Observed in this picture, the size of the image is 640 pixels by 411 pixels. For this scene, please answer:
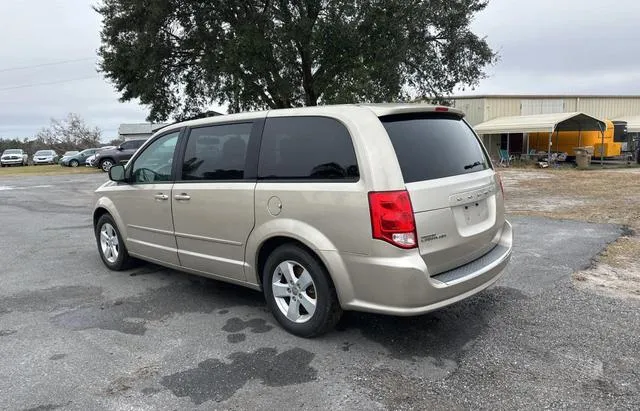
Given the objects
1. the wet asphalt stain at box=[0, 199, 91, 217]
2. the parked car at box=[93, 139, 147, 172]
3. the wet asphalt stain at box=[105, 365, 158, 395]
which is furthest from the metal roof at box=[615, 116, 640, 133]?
the wet asphalt stain at box=[105, 365, 158, 395]

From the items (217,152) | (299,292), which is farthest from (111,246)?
(299,292)

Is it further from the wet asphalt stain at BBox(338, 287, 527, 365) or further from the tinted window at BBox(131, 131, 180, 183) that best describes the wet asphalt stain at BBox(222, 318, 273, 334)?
the tinted window at BBox(131, 131, 180, 183)

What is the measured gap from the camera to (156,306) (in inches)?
189

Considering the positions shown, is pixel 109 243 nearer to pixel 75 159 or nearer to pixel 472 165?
pixel 472 165

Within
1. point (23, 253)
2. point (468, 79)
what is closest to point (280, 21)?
point (468, 79)

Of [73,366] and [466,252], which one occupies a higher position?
[466,252]

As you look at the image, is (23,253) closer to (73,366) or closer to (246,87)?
(73,366)

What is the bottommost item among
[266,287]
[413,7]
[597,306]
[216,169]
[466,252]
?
[597,306]

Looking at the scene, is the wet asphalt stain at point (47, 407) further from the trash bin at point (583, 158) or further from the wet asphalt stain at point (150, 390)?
the trash bin at point (583, 158)

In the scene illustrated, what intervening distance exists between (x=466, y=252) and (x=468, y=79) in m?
17.7

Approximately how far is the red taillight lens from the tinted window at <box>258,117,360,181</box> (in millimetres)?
287

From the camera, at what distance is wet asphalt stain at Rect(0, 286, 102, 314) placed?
482 centimetres

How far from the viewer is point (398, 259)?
3.35m

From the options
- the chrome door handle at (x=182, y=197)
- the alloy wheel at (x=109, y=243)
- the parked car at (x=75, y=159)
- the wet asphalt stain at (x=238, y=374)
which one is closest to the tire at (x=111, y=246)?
the alloy wheel at (x=109, y=243)
